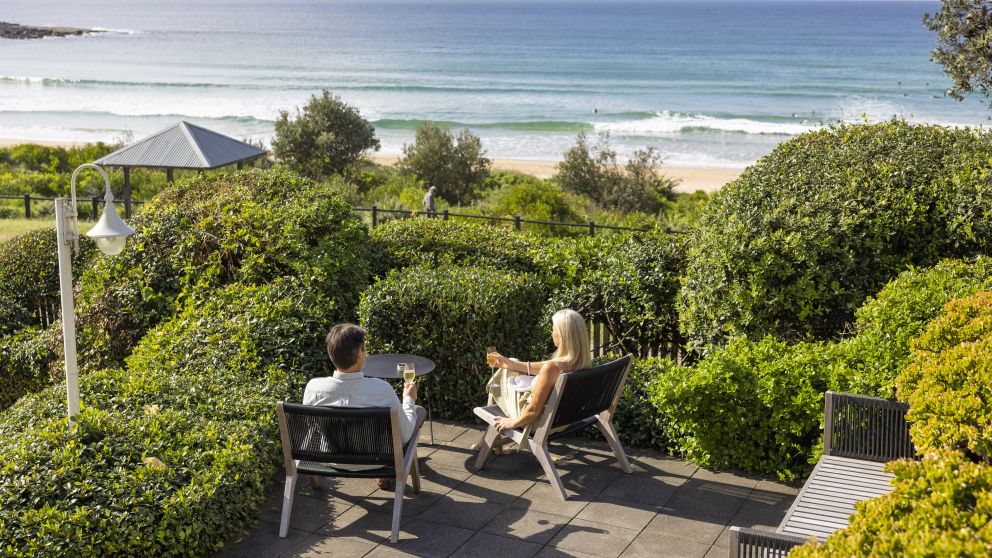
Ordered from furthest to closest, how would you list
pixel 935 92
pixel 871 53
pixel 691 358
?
pixel 871 53 → pixel 935 92 → pixel 691 358

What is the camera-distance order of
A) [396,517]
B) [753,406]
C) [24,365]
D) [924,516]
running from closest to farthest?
[924,516], [396,517], [753,406], [24,365]

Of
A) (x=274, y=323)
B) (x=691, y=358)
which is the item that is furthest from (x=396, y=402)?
(x=691, y=358)

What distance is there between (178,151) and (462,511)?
9.89 metres

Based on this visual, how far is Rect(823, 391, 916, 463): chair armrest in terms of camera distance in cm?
499

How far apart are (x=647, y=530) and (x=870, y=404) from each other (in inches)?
55.2

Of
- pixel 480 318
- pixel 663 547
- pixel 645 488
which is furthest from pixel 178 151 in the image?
pixel 663 547

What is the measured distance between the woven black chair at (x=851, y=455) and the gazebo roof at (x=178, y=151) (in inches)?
403

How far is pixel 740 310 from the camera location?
6.81 metres

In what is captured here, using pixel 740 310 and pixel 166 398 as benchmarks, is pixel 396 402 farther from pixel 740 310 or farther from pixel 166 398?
pixel 740 310

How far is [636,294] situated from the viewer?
7.79m

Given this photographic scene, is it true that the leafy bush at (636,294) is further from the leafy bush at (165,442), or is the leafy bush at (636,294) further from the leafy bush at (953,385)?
the leafy bush at (953,385)

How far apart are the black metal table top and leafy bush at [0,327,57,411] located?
3248mm

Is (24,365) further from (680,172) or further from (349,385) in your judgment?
(680,172)

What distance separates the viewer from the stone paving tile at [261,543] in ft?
16.0
